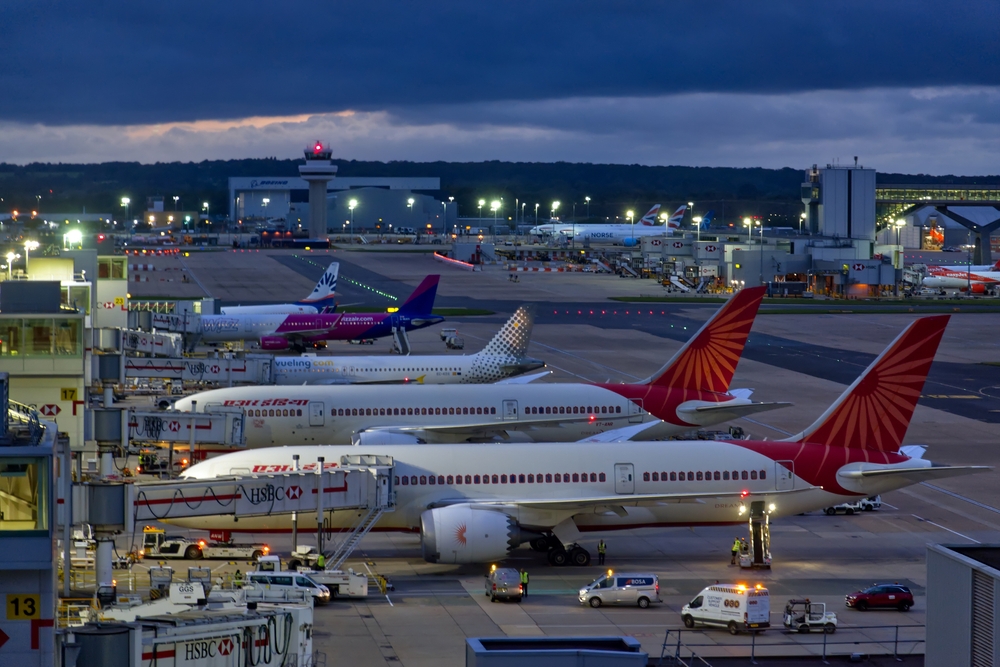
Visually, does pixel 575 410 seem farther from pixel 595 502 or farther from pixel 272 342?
pixel 272 342

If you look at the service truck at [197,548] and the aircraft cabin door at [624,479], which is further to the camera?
the aircraft cabin door at [624,479]

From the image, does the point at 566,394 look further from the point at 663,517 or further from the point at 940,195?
the point at 940,195

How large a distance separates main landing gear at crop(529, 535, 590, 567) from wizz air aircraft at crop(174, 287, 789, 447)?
12.9 m

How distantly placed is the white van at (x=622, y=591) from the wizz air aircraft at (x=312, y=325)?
192 feet

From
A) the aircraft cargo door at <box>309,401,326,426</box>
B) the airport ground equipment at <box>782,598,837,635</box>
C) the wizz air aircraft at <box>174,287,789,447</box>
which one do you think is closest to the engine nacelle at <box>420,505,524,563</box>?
the airport ground equipment at <box>782,598,837,635</box>

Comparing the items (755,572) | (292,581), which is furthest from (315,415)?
(755,572)

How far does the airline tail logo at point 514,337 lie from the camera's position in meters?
68.8

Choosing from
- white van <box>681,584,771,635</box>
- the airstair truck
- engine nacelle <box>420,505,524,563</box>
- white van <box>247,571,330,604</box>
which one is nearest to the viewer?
white van <box>681,584,771,635</box>

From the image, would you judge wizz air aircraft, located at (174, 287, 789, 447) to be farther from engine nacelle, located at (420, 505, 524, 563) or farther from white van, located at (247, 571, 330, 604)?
white van, located at (247, 571, 330, 604)

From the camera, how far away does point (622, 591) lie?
119 ft

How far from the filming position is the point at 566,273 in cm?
19200

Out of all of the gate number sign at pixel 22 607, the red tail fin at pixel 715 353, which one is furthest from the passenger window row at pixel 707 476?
the gate number sign at pixel 22 607

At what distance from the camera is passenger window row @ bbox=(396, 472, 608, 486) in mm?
41375

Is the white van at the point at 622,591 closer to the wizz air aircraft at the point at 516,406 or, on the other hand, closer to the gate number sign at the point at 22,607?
the wizz air aircraft at the point at 516,406
